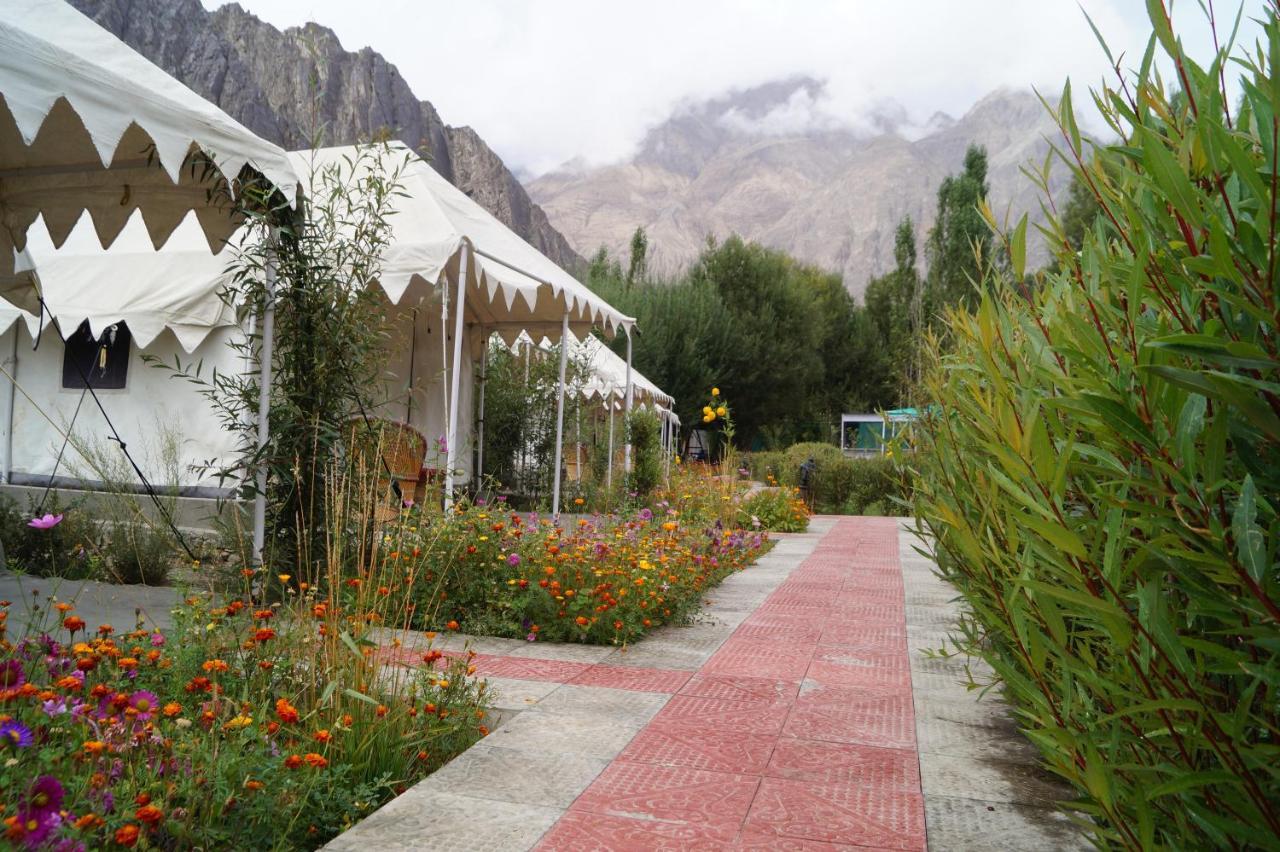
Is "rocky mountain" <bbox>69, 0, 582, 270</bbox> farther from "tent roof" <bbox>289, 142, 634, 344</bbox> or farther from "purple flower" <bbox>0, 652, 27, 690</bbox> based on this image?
"purple flower" <bbox>0, 652, 27, 690</bbox>

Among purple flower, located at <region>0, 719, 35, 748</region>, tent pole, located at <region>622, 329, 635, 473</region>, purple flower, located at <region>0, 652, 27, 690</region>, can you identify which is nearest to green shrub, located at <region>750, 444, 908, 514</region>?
tent pole, located at <region>622, 329, 635, 473</region>

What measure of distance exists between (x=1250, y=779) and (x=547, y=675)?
3021mm

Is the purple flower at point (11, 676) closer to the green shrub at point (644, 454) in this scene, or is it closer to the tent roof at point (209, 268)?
the tent roof at point (209, 268)

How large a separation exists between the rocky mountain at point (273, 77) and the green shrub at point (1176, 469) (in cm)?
3189

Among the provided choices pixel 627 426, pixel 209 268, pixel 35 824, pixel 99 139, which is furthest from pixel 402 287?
pixel 35 824

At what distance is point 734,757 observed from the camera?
290 cm

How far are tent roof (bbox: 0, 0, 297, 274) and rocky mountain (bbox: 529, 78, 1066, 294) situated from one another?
11191cm

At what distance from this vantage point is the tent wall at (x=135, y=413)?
8805 millimetres

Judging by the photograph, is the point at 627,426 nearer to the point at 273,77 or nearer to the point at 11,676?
the point at 11,676

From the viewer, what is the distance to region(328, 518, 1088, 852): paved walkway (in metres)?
2.30

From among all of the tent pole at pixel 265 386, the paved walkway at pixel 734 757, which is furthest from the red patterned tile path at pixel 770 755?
the tent pole at pixel 265 386

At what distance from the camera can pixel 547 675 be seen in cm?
389

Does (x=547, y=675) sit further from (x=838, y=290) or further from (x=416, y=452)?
(x=838, y=290)

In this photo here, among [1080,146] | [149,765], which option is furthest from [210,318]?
[1080,146]
